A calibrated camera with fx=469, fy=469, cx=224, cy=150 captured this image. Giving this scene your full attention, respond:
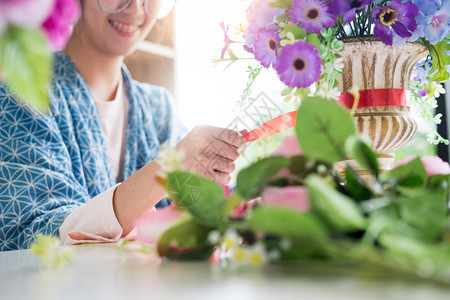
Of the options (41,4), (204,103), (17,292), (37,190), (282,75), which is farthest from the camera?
(204,103)

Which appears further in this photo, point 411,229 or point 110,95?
point 110,95

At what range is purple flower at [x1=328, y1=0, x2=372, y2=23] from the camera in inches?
22.0

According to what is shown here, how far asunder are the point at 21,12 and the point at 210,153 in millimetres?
639

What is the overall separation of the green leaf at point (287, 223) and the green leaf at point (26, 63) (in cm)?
10

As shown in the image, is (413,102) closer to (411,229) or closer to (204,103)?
(411,229)

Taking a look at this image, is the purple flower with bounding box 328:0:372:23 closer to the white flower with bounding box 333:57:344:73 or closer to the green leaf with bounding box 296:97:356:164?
the white flower with bounding box 333:57:344:73

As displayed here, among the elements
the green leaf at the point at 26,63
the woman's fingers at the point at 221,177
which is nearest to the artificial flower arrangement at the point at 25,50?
the green leaf at the point at 26,63

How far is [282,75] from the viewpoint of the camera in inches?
22.5

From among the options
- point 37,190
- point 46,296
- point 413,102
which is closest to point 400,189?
point 46,296

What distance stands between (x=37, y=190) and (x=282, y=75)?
0.55 m

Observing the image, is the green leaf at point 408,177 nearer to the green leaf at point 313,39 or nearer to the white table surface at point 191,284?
the white table surface at point 191,284

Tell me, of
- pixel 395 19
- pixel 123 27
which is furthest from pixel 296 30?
pixel 123 27

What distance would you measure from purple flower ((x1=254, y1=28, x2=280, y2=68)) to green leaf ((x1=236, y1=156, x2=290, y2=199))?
0.35 metres

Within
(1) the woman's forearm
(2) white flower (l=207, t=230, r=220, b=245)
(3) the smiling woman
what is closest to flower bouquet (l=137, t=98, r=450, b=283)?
(2) white flower (l=207, t=230, r=220, b=245)
